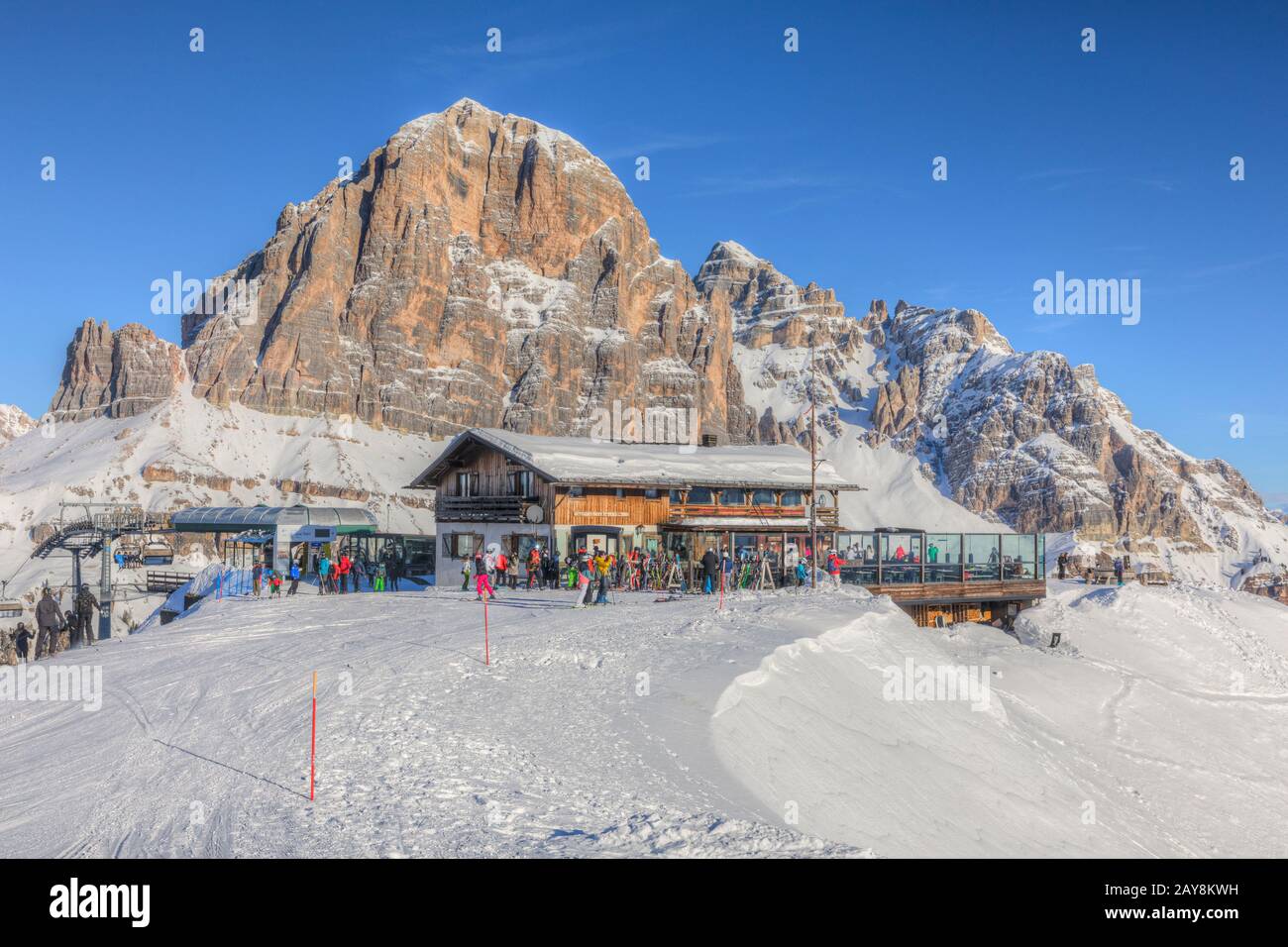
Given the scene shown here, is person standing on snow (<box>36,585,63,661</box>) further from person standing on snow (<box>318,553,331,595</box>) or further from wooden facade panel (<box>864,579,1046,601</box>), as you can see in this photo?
wooden facade panel (<box>864,579,1046,601</box>)

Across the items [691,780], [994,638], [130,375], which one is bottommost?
[994,638]

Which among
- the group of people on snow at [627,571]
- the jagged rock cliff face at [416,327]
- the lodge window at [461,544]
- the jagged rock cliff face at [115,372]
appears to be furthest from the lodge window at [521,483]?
the jagged rock cliff face at [115,372]

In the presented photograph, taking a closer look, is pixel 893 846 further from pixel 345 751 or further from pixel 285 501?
pixel 285 501

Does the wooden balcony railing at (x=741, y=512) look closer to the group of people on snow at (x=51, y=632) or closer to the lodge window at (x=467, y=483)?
the lodge window at (x=467, y=483)
